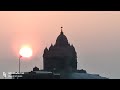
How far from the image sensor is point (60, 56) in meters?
99.8

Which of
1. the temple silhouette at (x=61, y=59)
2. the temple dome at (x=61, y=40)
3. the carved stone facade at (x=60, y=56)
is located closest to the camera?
the temple silhouette at (x=61, y=59)

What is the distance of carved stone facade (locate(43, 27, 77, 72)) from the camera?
96.1 meters

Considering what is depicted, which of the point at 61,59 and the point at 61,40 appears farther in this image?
the point at 61,40

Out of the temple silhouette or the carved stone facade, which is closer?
the temple silhouette

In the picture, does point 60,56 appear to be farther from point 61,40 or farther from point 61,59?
point 61,40

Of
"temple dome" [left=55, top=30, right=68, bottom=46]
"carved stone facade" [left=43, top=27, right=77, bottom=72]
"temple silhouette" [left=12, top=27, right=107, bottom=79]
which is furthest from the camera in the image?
"temple dome" [left=55, top=30, right=68, bottom=46]

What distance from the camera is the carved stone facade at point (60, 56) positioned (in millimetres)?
96062

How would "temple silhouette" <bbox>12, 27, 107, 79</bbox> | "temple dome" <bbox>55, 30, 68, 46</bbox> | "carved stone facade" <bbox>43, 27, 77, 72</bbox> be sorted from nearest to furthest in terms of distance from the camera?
"temple silhouette" <bbox>12, 27, 107, 79</bbox>, "carved stone facade" <bbox>43, 27, 77, 72</bbox>, "temple dome" <bbox>55, 30, 68, 46</bbox>

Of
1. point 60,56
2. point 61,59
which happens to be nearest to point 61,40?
point 60,56

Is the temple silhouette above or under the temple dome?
under
